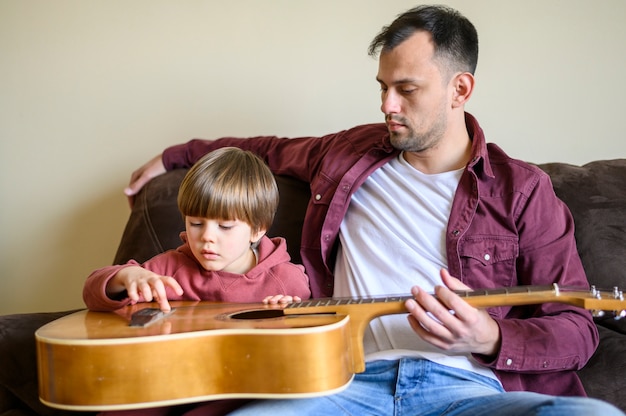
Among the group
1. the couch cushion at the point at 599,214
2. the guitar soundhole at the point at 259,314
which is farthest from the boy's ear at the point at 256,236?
the couch cushion at the point at 599,214

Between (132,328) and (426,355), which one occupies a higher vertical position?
(132,328)

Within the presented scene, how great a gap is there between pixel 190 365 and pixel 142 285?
0.34 metres

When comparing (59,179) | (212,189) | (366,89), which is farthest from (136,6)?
(212,189)

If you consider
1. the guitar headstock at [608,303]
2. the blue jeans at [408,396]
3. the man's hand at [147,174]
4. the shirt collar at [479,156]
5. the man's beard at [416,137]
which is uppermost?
the man's beard at [416,137]

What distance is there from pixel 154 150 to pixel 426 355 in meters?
1.50

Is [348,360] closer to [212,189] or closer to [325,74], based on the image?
[212,189]

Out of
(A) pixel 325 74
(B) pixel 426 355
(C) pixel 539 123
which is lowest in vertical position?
(B) pixel 426 355

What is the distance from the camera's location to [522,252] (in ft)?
5.46

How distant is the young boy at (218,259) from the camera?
1.60 m

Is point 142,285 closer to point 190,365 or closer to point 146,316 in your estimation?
point 146,316

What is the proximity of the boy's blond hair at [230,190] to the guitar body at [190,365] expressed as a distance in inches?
15.6

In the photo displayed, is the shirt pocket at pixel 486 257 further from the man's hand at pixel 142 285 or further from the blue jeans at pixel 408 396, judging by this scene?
the man's hand at pixel 142 285

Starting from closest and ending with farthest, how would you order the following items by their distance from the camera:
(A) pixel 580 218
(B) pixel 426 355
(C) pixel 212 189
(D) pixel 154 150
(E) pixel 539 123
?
(B) pixel 426 355 < (C) pixel 212 189 < (A) pixel 580 218 < (E) pixel 539 123 < (D) pixel 154 150

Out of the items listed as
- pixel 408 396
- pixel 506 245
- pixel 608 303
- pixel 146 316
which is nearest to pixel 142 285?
pixel 146 316
